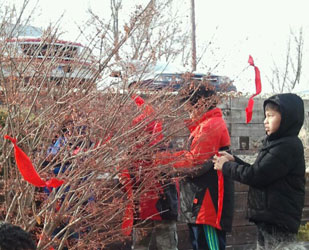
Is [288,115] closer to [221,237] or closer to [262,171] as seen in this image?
[262,171]

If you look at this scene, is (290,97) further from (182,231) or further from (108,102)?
(182,231)

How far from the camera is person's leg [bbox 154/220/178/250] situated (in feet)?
14.3

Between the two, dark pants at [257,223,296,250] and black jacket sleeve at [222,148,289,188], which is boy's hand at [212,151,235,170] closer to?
black jacket sleeve at [222,148,289,188]

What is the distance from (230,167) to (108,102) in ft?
3.96

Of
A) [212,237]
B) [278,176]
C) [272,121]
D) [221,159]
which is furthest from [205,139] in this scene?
[212,237]

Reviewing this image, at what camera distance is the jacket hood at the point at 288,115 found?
3.58 m

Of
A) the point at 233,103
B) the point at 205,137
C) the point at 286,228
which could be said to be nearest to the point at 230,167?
the point at 205,137

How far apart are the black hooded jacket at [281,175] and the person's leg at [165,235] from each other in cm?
93

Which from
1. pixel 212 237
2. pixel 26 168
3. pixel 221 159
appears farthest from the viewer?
pixel 212 237

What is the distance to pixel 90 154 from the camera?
110 inches

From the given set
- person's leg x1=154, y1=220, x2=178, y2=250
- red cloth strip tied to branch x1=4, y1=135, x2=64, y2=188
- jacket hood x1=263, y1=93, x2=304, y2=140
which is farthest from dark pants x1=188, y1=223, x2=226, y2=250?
red cloth strip tied to branch x1=4, y1=135, x2=64, y2=188

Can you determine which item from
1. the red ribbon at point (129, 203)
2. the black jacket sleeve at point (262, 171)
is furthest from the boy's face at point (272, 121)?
the red ribbon at point (129, 203)

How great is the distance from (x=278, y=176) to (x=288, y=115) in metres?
0.45

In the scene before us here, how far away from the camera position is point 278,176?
3529 millimetres
